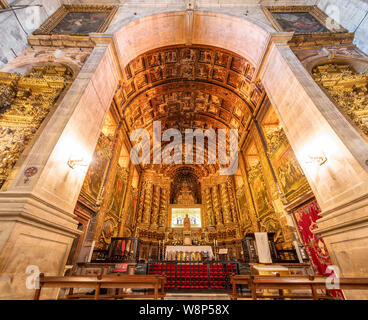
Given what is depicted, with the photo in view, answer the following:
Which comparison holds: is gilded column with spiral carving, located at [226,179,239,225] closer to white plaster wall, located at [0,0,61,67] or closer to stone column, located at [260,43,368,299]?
stone column, located at [260,43,368,299]

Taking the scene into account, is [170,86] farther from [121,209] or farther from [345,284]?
[345,284]

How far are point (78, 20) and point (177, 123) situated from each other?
906cm

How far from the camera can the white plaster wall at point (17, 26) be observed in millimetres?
6465

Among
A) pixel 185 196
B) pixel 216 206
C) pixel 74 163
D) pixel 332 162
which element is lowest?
pixel 332 162

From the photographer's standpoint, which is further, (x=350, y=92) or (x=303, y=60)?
(x=303, y=60)

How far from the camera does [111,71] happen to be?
7.23 meters

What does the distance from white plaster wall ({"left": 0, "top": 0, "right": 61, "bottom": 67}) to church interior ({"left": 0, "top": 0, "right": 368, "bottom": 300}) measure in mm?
56

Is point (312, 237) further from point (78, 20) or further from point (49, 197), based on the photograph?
point (78, 20)

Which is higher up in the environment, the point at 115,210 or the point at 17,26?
the point at 17,26

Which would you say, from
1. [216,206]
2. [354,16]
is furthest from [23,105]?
[216,206]

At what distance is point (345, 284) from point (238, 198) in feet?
42.5

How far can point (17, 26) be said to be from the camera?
23.2 feet

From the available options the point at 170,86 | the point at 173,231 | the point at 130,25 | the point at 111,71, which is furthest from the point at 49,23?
the point at 173,231

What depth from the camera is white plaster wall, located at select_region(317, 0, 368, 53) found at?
23.8ft
